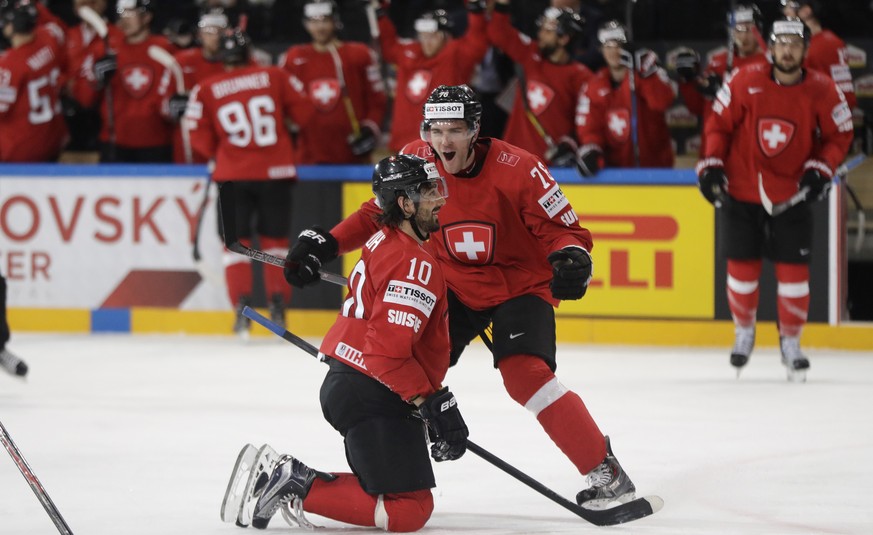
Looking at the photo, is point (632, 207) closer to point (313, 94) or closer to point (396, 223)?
point (313, 94)

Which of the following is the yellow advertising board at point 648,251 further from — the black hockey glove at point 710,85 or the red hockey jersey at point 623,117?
the black hockey glove at point 710,85

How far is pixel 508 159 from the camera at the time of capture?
4.30 metres

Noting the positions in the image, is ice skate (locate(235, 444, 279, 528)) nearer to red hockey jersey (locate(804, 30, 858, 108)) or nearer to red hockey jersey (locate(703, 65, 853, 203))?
red hockey jersey (locate(703, 65, 853, 203))

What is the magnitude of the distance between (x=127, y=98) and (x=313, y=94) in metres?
1.13

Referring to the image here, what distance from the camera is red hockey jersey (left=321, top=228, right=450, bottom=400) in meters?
3.74

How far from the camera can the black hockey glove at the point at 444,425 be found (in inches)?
145

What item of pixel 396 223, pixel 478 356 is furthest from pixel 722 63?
pixel 396 223

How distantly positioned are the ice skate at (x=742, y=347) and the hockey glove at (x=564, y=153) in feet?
5.28

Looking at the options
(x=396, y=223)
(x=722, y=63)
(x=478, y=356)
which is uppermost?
(x=396, y=223)

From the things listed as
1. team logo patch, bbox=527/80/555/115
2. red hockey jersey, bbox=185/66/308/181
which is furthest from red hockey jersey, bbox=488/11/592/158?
red hockey jersey, bbox=185/66/308/181

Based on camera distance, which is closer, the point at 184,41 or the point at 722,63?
the point at 722,63

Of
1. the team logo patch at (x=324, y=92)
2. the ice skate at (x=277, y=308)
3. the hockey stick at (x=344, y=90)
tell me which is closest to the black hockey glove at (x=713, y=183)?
the ice skate at (x=277, y=308)

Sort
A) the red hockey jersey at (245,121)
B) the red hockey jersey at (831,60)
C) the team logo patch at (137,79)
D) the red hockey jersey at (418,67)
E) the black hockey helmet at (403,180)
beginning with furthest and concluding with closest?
the team logo patch at (137,79) → the red hockey jersey at (418,67) → the red hockey jersey at (245,121) → the red hockey jersey at (831,60) → the black hockey helmet at (403,180)

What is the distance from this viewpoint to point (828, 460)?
4867mm
